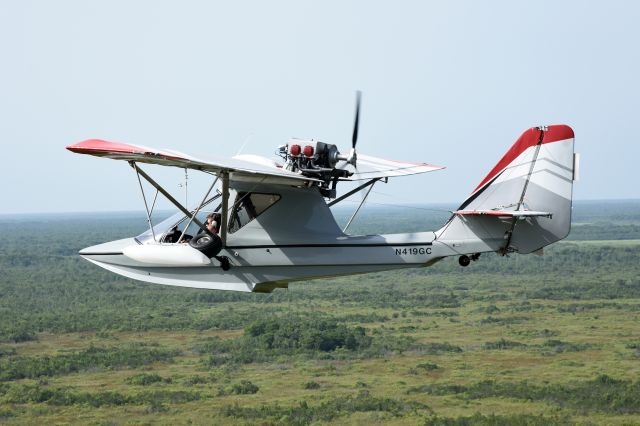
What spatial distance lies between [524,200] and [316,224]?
5.04m

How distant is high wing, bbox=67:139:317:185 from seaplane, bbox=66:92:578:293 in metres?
0.08

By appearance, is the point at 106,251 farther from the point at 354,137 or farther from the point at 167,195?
the point at 354,137

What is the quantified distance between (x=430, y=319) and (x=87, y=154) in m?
111

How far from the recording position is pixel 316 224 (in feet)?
79.2

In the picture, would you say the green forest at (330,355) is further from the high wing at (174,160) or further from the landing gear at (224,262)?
the high wing at (174,160)

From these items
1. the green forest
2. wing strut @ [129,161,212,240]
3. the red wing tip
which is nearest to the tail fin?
the red wing tip

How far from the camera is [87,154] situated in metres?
21.8

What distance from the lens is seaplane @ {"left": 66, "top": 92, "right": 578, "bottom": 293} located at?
22969 millimetres

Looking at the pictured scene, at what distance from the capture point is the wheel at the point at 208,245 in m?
23.9

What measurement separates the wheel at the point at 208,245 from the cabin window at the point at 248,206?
59 cm

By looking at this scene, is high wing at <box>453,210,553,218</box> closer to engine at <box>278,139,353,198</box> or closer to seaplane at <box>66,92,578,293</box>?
seaplane at <box>66,92,578,293</box>

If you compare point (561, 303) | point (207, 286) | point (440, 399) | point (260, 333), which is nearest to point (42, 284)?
point (260, 333)

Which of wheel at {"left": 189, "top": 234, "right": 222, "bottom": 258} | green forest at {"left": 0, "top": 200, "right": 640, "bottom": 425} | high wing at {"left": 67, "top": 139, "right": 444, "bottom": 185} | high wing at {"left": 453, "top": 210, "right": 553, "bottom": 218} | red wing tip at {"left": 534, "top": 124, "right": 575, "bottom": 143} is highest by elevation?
red wing tip at {"left": 534, "top": 124, "right": 575, "bottom": 143}

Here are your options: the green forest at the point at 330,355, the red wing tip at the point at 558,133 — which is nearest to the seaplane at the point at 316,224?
the red wing tip at the point at 558,133
